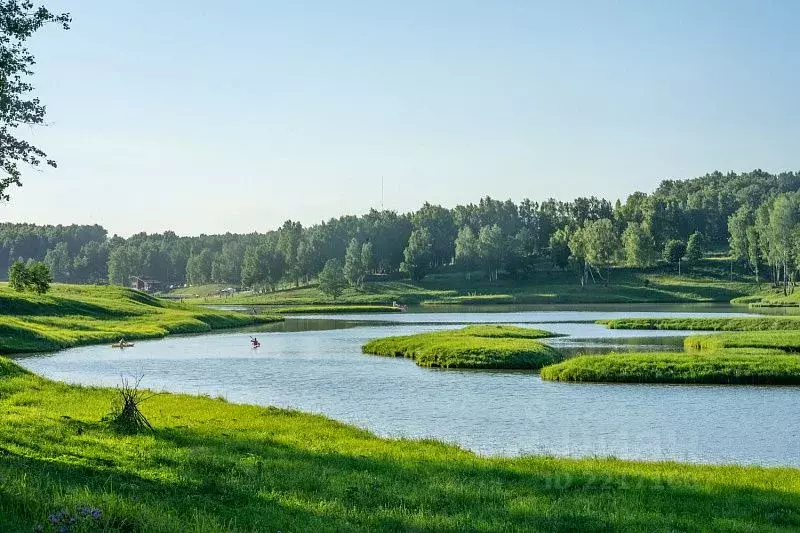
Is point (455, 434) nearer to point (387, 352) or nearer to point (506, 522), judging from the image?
point (506, 522)

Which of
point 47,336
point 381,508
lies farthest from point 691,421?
point 47,336

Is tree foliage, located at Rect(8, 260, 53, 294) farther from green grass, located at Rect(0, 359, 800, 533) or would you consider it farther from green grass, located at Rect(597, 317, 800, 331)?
green grass, located at Rect(0, 359, 800, 533)

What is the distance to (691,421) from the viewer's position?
4397 cm

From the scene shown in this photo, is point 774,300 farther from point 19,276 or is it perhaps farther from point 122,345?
point 19,276

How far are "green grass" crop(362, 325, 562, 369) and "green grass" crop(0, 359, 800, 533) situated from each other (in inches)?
1490

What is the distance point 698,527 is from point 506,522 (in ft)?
15.4

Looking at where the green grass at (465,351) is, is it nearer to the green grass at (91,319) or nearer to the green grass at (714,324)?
the green grass at (714,324)

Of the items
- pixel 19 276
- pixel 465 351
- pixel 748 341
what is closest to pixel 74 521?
pixel 465 351

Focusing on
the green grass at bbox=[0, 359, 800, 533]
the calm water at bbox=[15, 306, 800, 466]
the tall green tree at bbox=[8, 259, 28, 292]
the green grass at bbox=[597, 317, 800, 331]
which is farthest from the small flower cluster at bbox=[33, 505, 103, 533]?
the tall green tree at bbox=[8, 259, 28, 292]

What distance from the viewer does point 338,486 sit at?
2255 centimetres

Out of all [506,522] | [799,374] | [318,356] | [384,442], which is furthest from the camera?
[318,356]

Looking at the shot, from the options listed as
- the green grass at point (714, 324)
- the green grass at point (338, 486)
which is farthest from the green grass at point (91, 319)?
the green grass at point (714, 324)

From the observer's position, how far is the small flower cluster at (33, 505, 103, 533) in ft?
44.3

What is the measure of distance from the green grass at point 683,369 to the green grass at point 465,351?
7.03 m
